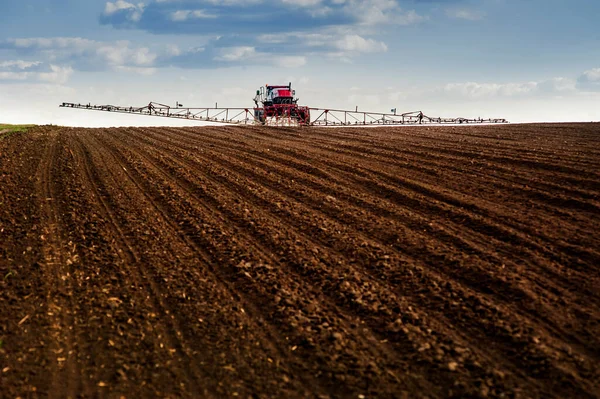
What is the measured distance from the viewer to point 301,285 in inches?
303

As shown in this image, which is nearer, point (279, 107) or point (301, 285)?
point (301, 285)

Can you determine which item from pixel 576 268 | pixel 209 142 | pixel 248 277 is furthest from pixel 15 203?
pixel 209 142

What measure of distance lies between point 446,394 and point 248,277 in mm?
3320

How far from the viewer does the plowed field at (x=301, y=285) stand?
577cm

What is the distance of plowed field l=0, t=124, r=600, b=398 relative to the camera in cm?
577

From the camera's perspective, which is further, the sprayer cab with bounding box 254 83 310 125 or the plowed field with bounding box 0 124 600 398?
the sprayer cab with bounding box 254 83 310 125

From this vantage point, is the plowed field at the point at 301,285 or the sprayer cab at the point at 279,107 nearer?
the plowed field at the point at 301,285

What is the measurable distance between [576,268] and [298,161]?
9.83 m

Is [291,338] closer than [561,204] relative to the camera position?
Yes

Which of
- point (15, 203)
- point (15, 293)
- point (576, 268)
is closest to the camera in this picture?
point (15, 293)

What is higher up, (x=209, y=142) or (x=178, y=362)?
(x=209, y=142)

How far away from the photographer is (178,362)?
5965 millimetres

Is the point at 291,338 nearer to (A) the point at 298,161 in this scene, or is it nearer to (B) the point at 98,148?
(A) the point at 298,161

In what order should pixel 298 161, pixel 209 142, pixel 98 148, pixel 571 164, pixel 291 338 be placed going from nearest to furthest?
pixel 291 338, pixel 571 164, pixel 298 161, pixel 98 148, pixel 209 142
